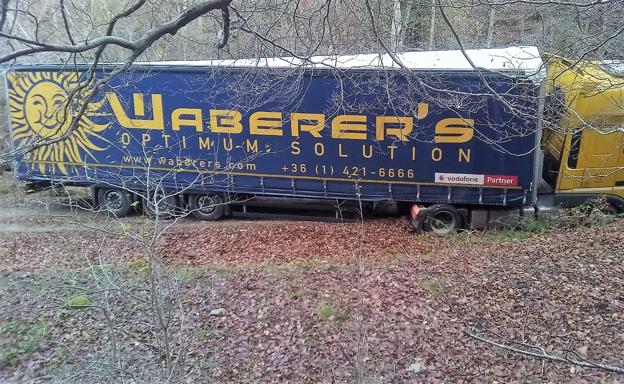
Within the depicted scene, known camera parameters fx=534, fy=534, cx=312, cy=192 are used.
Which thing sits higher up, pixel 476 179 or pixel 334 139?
pixel 334 139

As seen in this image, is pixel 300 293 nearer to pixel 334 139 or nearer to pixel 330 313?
pixel 330 313

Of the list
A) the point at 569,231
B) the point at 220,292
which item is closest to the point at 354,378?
the point at 220,292

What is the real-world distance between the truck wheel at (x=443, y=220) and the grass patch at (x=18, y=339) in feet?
25.3

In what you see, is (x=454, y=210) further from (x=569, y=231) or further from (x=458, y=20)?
(x=458, y=20)

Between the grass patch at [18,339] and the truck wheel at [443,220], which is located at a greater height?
the truck wheel at [443,220]

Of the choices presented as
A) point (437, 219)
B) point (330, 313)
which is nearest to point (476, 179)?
point (437, 219)

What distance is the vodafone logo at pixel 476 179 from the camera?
11156 millimetres

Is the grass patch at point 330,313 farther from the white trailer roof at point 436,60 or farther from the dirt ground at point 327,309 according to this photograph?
the white trailer roof at point 436,60

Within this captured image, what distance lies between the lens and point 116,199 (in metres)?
14.0

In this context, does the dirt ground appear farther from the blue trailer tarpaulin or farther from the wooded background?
the wooded background

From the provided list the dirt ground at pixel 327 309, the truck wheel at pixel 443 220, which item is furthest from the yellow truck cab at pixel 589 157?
the truck wheel at pixel 443 220

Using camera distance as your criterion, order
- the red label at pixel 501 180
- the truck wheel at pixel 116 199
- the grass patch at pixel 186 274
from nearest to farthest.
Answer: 1. the grass patch at pixel 186 274
2. the red label at pixel 501 180
3. the truck wheel at pixel 116 199

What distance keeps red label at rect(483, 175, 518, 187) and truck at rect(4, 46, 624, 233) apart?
0.07 feet

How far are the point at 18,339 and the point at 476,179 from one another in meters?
Result: 8.89
